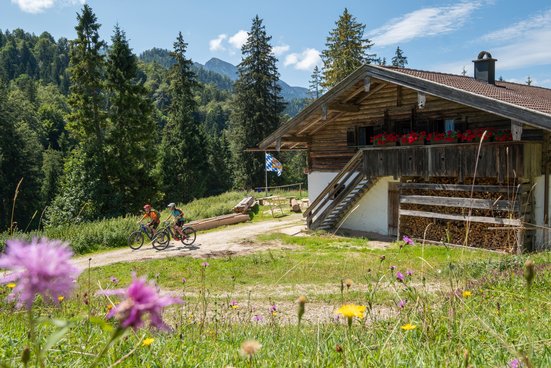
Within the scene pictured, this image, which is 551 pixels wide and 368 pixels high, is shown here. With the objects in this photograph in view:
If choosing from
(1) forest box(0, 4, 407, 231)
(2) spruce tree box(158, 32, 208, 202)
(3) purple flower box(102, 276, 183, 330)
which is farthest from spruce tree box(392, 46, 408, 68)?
(3) purple flower box(102, 276, 183, 330)

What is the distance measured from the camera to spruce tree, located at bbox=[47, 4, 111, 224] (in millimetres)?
32312

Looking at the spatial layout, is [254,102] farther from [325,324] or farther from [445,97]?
[325,324]

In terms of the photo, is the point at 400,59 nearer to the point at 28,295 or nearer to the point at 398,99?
the point at 398,99

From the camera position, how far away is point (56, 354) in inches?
111

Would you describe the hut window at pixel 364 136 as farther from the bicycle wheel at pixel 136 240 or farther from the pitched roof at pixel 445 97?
the bicycle wheel at pixel 136 240

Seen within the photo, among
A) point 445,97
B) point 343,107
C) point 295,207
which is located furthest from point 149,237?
point 445,97

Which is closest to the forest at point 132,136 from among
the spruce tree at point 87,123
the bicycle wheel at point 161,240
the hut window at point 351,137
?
the spruce tree at point 87,123

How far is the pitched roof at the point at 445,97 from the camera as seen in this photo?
11.9 meters

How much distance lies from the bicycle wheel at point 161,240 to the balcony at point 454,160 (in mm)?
8014

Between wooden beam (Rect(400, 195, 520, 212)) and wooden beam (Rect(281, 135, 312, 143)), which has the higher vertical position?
wooden beam (Rect(281, 135, 312, 143))

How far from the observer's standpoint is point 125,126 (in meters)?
34.0

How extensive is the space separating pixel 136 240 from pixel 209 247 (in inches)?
118

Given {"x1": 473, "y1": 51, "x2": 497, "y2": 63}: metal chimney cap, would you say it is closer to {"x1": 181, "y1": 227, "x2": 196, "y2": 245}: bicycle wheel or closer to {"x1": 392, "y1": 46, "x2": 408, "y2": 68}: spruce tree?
{"x1": 181, "y1": 227, "x2": 196, "y2": 245}: bicycle wheel

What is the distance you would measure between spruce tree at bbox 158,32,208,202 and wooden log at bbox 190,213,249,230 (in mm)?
27550
